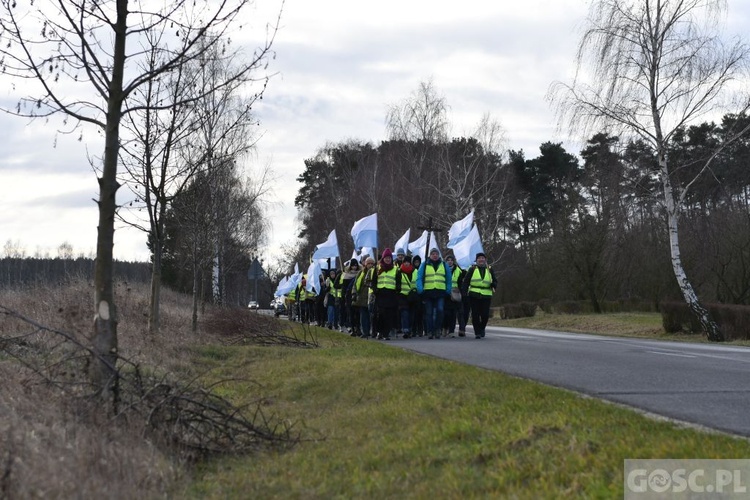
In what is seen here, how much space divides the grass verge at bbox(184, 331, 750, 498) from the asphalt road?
2.01 ft

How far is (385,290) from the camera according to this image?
68.0ft

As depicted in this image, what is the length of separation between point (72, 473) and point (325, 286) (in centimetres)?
2382

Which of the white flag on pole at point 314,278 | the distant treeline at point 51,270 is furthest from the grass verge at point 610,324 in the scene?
the distant treeline at point 51,270

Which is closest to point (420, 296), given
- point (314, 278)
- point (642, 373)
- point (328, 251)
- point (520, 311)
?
point (328, 251)

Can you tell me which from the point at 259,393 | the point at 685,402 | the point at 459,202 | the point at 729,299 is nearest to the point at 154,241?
the point at 259,393

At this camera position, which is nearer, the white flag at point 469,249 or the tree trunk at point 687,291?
the white flag at point 469,249

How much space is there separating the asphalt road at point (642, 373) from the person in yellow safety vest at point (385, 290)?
3.53 metres

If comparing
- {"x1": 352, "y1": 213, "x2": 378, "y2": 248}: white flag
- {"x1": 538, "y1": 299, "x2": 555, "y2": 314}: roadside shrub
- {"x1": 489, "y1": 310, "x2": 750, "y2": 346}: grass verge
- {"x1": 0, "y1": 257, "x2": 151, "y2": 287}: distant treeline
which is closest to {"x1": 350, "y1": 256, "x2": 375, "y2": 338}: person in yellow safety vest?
{"x1": 352, "y1": 213, "x2": 378, "y2": 248}: white flag

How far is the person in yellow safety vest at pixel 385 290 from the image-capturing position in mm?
20516

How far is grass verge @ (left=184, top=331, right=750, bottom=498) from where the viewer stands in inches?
213

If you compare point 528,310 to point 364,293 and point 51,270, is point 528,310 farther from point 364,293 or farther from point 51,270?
point 364,293

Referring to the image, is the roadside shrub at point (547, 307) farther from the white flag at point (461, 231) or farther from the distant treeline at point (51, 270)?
the white flag at point (461, 231)

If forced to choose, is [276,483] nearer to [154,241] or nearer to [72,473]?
[72,473]

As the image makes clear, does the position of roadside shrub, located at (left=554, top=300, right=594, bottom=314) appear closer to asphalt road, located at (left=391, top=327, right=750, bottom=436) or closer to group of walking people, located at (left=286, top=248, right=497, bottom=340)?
group of walking people, located at (left=286, top=248, right=497, bottom=340)
